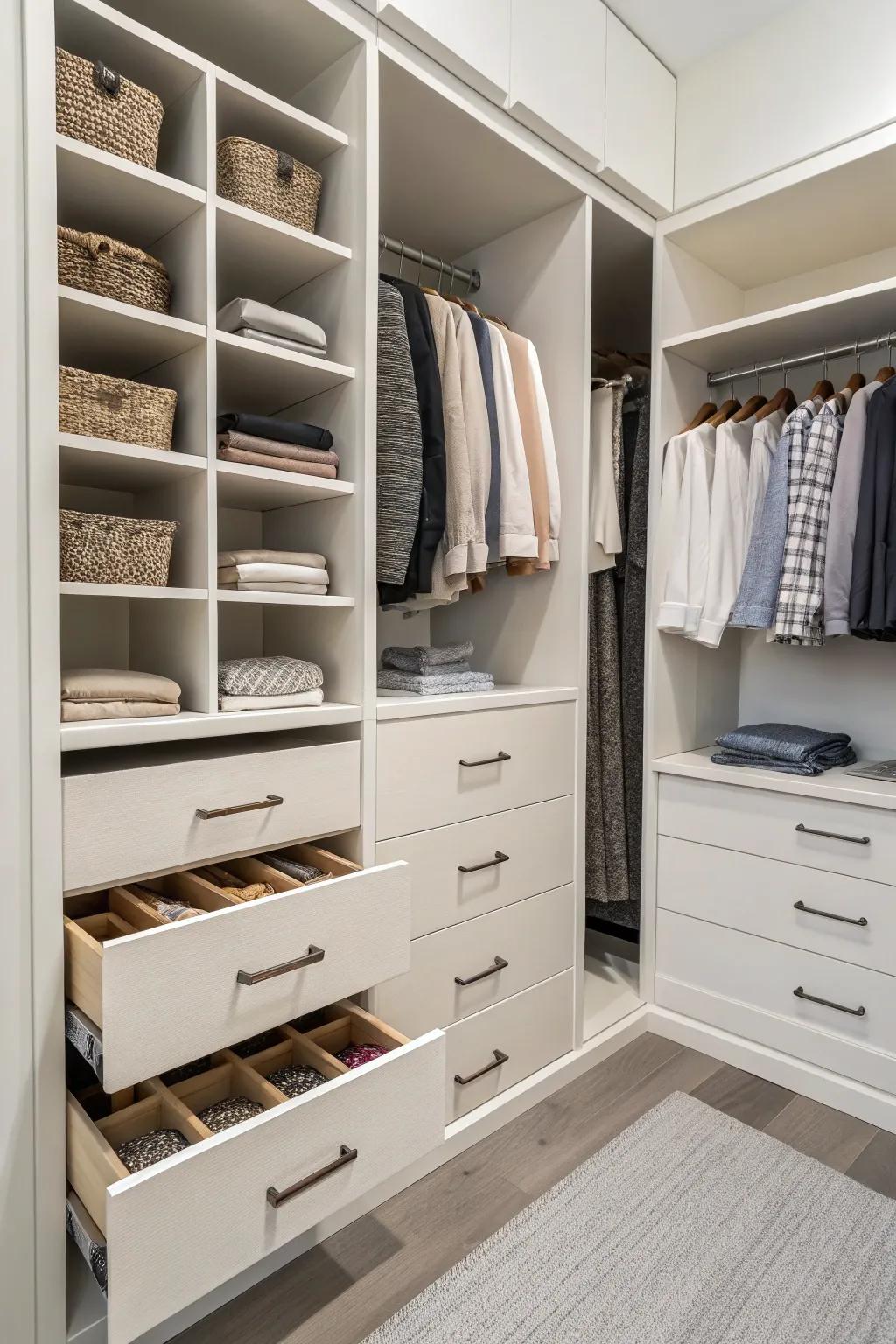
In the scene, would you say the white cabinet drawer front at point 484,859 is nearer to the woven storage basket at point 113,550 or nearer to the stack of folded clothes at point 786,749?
the stack of folded clothes at point 786,749

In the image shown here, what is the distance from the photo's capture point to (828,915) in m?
1.90

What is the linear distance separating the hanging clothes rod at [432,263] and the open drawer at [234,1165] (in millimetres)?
1717

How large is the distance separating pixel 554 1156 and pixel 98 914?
1083 mm

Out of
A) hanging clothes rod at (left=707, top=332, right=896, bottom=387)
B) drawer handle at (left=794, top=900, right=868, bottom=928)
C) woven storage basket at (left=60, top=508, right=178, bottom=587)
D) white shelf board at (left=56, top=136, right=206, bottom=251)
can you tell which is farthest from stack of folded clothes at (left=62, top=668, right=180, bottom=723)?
hanging clothes rod at (left=707, top=332, right=896, bottom=387)

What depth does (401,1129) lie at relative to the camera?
3.96 ft

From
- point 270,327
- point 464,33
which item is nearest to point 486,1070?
point 270,327

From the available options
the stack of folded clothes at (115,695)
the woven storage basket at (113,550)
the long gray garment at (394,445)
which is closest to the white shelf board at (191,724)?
the stack of folded clothes at (115,695)

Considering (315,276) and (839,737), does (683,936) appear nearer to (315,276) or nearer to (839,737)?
(839,737)

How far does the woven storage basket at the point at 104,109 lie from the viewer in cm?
117

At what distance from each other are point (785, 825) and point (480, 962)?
0.84 m

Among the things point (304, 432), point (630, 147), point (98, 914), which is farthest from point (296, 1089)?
point (630, 147)

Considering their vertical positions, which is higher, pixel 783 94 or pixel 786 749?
pixel 783 94

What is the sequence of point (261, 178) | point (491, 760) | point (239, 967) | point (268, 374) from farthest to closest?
point (491, 760) < point (268, 374) < point (261, 178) < point (239, 967)

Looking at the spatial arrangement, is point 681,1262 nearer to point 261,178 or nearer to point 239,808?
point 239,808
